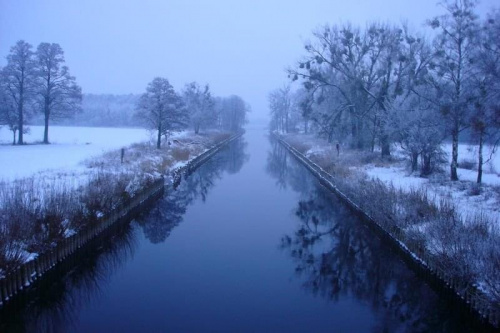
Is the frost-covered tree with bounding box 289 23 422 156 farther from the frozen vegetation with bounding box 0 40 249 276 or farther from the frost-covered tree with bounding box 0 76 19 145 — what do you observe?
the frost-covered tree with bounding box 0 76 19 145

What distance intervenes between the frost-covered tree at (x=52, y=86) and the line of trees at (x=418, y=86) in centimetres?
2538

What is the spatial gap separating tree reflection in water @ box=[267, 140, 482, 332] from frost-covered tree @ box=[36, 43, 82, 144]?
112 feet

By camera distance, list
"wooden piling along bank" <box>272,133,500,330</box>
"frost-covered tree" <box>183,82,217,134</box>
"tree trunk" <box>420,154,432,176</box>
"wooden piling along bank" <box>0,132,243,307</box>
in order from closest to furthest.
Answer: "wooden piling along bank" <box>272,133,500,330</box> < "wooden piling along bank" <box>0,132,243,307</box> < "tree trunk" <box>420,154,432,176</box> < "frost-covered tree" <box>183,82,217,134</box>

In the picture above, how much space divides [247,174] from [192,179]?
20.0 feet

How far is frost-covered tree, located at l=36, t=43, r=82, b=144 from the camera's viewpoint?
42469mm

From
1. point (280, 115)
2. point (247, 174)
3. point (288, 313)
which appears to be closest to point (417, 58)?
point (247, 174)

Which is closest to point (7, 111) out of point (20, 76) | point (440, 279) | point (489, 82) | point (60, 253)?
point (20, 76)

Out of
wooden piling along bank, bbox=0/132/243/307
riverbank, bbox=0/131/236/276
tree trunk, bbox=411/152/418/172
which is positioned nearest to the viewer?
wooden piling along bank, bbox=0/132/243/307

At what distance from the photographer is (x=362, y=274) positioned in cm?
1197

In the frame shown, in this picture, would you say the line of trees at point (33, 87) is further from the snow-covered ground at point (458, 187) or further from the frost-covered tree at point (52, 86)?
the snow-covered ground at point (458, 187)

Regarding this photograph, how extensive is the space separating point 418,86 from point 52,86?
36088mm

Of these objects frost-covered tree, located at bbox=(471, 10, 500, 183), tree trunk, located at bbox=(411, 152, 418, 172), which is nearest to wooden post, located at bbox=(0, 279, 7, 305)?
frost-covered tree, located at bbox=(471, 10, 500, 183)

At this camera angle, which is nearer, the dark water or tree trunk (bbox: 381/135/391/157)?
the dark water

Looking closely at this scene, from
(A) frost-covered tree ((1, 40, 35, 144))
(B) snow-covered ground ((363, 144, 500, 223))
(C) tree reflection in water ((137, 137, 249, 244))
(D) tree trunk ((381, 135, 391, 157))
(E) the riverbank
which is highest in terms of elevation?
(A) frost-covered tree ((1, 40, 35, 144))
